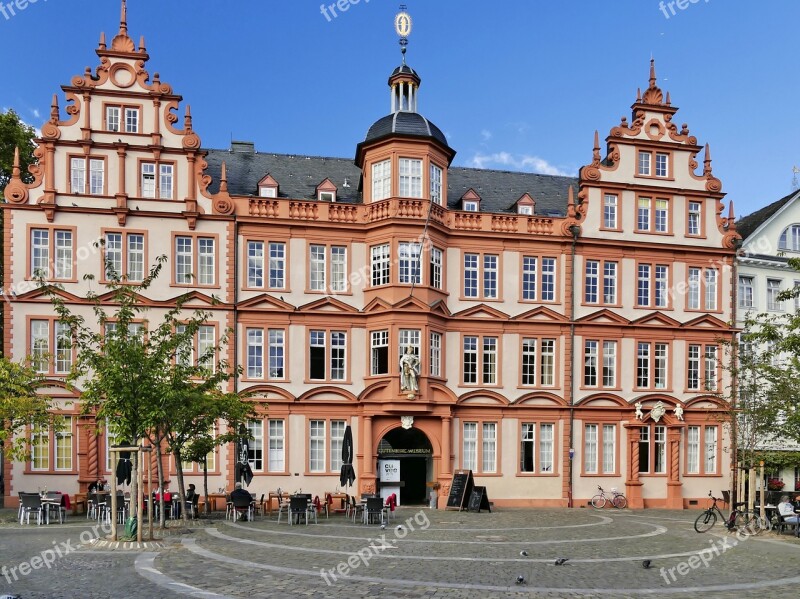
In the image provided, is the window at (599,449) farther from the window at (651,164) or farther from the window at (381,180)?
the window at (381,180)

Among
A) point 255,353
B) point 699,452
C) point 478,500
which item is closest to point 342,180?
point 255,353

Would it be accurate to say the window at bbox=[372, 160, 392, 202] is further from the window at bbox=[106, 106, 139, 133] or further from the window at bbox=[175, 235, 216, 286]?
the window at bbox=[106, 106, 139, 133]

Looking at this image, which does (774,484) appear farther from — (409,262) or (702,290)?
(409,262)

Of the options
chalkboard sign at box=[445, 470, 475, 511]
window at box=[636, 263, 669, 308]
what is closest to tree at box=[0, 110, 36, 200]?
chalkboard sign at box=[445, 470, 475, 511]

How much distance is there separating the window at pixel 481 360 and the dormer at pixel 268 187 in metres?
11.2

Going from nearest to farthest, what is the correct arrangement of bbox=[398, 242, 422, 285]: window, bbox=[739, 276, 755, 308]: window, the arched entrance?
bbox=[398, 242, 422, 285]: window → the arched entrance → bbox=[739, 276, 755, 308]: window

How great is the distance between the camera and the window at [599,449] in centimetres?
4425

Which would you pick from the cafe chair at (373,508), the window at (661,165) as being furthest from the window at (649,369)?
the cafe chair at (373,508)

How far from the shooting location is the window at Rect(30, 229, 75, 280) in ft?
130

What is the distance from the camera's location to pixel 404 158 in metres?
42.8

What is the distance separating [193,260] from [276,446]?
356 inches

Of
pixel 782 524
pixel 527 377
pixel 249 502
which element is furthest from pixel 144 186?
pixel 782 524

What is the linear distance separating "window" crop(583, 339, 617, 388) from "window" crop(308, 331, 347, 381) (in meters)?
11.8

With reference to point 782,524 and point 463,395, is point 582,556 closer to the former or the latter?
point 782,524
